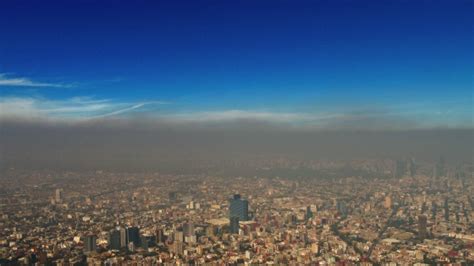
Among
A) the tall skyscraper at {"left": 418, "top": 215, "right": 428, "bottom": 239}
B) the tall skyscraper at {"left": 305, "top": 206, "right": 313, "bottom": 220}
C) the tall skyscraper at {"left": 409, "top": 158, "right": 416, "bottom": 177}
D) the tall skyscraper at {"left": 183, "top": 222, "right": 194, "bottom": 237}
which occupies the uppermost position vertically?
the tall skyscraper at {"left": 409, "top": 158, "right": 416, "bottom": 177}

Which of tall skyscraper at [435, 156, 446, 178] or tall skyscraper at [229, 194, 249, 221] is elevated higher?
tall skyscraper at [435, 156, 446, 178]

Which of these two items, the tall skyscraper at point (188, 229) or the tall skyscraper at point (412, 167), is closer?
the tall skyscraper at point (188, 229)

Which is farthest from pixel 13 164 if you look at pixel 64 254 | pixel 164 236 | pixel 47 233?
pixel 164 236

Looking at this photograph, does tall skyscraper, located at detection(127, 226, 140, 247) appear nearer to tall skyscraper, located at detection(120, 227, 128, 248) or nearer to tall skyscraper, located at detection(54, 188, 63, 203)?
tall skyscraper, located at detection(120, 227, 128, 248)

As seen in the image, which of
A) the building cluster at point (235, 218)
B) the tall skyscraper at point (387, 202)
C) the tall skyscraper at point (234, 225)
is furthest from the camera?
the tall skyscraper at point (387, 202)

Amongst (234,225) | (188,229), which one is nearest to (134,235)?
(188,229)

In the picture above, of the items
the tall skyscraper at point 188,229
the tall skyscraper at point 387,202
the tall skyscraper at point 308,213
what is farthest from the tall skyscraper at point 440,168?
the tall skyscraper at point 188,229

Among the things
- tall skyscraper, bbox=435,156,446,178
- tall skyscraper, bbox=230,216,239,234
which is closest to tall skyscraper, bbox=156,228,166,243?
tall skyscraper, bbox=230,216,239,234

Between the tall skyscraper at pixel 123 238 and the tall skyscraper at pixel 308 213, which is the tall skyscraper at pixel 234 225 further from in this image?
the tall skyscraper at pixel 123 238
